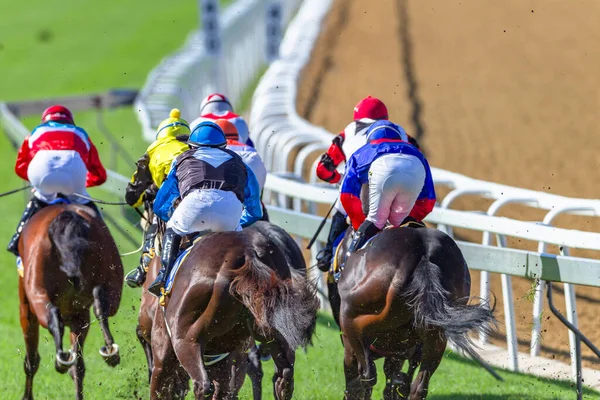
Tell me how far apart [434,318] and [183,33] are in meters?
27.7

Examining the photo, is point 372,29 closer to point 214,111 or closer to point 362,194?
point 214,111

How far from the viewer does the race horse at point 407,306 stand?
5754 millimetres

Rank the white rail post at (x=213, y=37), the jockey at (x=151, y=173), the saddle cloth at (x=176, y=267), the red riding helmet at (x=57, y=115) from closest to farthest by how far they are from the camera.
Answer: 1. the saddle cloth at (x=176, y=267)
2. the jockey at (x=151, y=173)
3. the red riding helmet at (x=57, y=115)
4. the white rail post at (x=213, y=37)

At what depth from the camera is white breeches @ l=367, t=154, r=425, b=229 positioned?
6348 millimetres

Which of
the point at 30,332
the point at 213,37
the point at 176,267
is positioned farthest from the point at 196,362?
the point at 213,37

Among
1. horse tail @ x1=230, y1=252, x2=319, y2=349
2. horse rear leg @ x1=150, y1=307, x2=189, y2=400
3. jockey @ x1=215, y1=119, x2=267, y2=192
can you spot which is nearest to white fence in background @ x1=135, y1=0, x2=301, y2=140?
jockey @ x1=215, y1=119, x2=267, y2=192

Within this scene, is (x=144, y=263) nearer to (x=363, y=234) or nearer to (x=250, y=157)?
(x=250, y=157)

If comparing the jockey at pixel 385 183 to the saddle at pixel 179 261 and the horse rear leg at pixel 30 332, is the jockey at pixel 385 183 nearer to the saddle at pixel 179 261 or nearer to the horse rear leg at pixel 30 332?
the saddle at pixel 179 261

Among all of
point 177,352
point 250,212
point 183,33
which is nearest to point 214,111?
point 250,212

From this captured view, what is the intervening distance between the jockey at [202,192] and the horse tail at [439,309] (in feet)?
3.49

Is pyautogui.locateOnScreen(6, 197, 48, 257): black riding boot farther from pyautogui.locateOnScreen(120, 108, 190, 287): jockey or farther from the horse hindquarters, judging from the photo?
the horse hindquarters

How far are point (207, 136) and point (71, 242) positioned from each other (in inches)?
60.8

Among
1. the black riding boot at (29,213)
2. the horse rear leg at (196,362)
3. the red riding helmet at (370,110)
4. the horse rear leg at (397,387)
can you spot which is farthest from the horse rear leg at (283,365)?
the black riding boot at (29,213)

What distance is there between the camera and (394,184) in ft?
20.8
